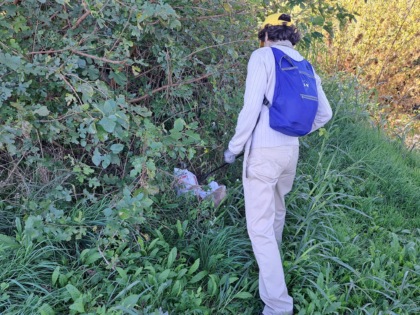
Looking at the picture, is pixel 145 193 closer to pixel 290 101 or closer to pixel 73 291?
pixel 73 291

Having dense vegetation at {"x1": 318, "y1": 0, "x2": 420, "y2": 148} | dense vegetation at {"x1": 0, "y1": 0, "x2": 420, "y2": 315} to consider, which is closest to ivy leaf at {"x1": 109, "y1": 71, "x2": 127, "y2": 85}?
dense vegetation at {"x1": 0, "y1": 0, "x2": 420, "y2": 315}

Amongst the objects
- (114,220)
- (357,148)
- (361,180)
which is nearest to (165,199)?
(114,220)

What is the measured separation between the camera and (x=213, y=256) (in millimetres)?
3111

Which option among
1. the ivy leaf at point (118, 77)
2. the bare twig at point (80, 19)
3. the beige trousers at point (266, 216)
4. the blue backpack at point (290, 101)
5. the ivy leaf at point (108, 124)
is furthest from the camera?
the ivy leaf at point (118, 77)

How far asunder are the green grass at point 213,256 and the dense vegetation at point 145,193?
13mm

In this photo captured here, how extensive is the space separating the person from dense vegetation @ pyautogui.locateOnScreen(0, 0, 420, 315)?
0.19m

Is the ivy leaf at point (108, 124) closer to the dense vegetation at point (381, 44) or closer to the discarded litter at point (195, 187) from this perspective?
the discarded litter at point (195, 187)

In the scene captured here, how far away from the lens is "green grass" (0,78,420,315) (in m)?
2.65

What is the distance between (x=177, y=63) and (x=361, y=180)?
7.36 feet

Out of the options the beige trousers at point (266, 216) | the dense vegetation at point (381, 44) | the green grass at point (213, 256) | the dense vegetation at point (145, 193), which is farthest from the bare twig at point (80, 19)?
the dense vegetation at point (381, 44)

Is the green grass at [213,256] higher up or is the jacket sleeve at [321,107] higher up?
the jacket sleeve at [321,107]

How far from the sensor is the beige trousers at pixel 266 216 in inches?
114

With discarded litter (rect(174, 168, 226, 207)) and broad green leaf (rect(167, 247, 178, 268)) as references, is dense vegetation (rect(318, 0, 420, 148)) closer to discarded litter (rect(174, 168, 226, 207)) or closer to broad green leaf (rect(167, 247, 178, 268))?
discarded litter (rect(174, 168, 226, 207))

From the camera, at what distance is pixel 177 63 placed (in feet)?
11.2
